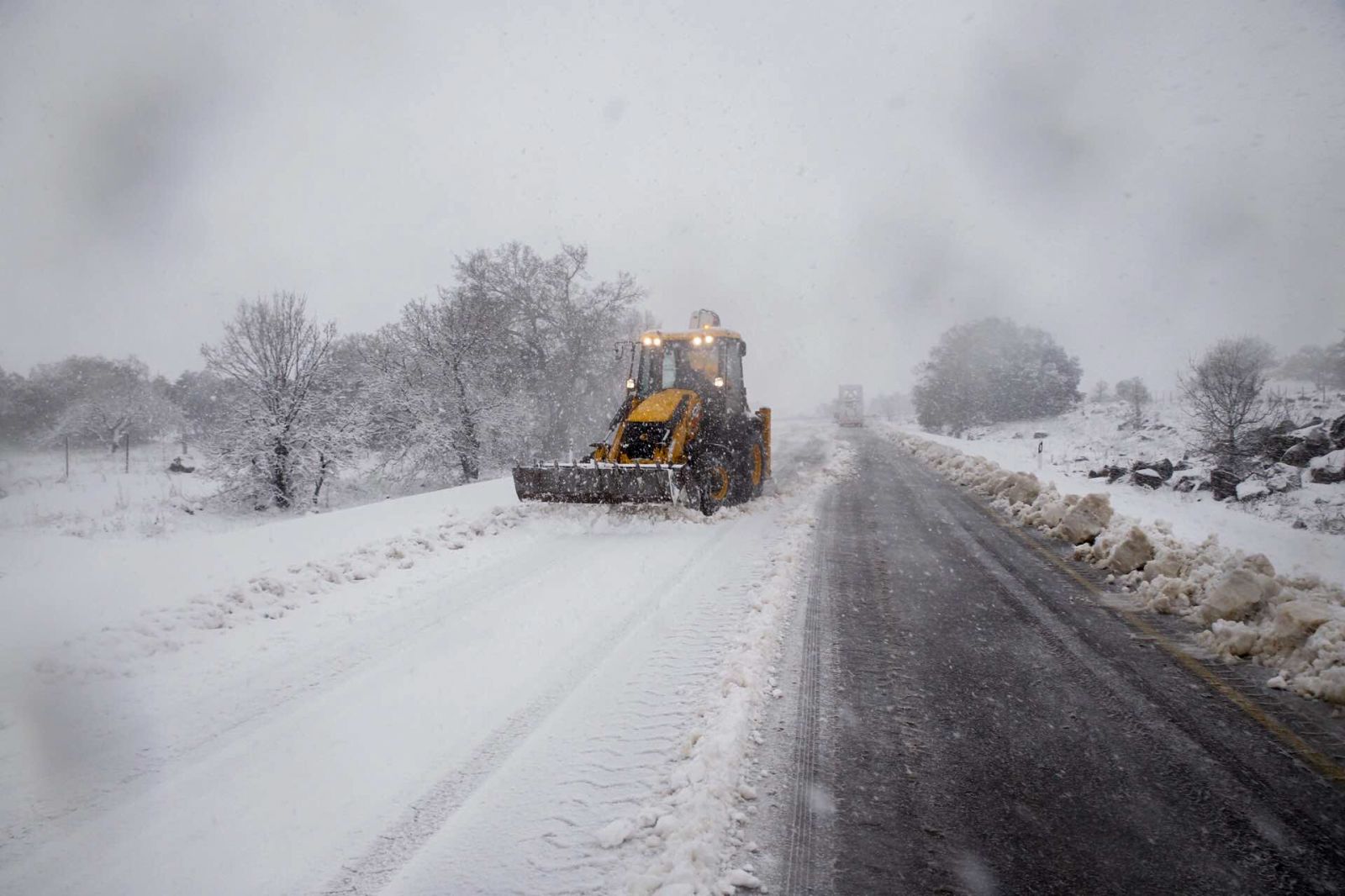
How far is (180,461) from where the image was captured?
2855 cm

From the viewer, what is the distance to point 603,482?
28.5 ft

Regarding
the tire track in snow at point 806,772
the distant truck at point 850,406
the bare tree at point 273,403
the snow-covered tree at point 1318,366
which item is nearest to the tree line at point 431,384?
the bare tree at point 273,403

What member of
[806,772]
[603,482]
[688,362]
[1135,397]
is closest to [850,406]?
[1135,397]

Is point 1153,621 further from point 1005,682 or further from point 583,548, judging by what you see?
point 583,548

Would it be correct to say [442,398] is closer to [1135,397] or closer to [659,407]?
[659,407]

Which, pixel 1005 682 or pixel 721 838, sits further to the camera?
pixel 1005 682

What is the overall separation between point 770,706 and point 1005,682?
1.65 metres

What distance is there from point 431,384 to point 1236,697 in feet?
78.1

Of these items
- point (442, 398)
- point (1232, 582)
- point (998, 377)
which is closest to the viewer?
point (1232, 582)

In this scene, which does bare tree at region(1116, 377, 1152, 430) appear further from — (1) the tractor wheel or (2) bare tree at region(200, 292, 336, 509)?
(2) bare tree at region(200, 292, 336, 509)

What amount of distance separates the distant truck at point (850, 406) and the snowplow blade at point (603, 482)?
132 feet

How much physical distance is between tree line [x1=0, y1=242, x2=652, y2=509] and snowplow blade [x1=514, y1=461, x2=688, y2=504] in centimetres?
1140

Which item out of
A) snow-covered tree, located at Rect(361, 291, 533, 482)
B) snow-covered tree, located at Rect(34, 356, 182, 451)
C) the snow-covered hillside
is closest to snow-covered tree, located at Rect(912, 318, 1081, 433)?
the snow-covered hillside

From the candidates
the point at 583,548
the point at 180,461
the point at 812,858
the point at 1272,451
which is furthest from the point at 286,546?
the point at 180,461
